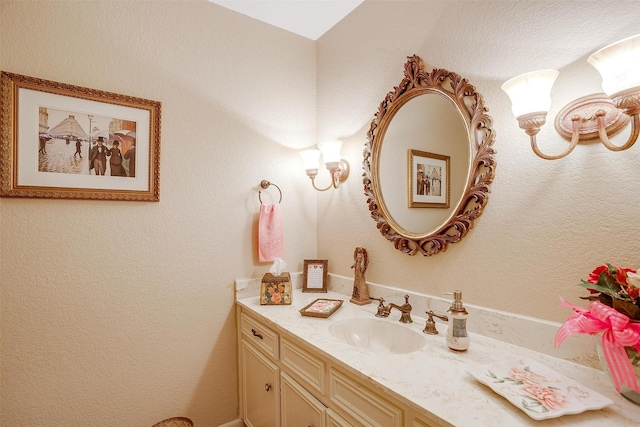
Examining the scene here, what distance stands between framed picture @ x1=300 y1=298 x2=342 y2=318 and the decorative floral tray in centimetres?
71

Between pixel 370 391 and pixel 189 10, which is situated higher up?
pixel 189 10

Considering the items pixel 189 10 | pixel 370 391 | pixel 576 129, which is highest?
pixel 189 10

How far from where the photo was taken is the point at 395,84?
5.48ft

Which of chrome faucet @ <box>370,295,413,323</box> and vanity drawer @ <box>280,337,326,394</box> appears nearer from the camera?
vanity drawer @ <box>280,337,326,394</box>

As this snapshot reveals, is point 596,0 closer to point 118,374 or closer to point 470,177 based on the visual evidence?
point 470,177

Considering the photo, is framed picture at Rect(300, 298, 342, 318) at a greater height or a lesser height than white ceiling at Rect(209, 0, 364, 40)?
lesser

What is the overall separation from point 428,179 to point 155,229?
1.42 m

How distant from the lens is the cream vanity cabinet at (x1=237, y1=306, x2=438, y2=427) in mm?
978

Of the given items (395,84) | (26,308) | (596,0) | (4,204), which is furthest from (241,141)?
(596,0)

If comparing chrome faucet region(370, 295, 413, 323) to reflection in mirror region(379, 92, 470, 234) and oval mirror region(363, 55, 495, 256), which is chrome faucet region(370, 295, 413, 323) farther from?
reflection in mirror region(379, 92, 470, 234)

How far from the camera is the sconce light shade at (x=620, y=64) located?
79cm

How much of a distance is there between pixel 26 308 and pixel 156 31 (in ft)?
4.91

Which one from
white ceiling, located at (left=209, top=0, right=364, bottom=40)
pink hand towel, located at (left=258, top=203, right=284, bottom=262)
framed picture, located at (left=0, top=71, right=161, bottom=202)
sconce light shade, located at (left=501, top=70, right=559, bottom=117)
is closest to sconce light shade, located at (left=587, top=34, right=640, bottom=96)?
sconce light shade, located at (left=501, top=70, right=559, bottom=117)

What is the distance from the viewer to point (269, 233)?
1976 millimetres
